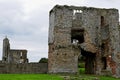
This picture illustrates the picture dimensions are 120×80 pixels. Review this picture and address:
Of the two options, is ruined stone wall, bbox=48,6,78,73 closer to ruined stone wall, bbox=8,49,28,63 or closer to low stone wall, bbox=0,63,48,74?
low stone wall, bbox=0,63,48,74

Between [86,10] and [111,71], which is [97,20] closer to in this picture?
[86,10]

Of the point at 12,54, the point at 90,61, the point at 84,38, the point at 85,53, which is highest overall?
the point at 84,38

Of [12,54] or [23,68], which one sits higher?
[12,54]

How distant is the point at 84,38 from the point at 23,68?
838cm

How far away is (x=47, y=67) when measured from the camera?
43.3m

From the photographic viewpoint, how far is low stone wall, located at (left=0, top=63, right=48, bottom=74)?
43125mm

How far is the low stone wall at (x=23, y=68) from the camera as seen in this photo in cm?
4312

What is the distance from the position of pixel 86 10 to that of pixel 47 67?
839 centimetres

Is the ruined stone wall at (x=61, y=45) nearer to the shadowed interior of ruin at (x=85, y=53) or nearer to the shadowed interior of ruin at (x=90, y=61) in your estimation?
the shadowed interior of ruin at (x=85, y=53)

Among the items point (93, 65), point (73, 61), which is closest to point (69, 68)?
point (73, 61)

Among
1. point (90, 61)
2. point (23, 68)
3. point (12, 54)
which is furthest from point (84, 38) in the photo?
point (12, 54)

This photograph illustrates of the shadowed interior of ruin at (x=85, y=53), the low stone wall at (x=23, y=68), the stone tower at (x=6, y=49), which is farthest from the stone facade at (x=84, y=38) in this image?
the stone tower at (x=6, y=49)

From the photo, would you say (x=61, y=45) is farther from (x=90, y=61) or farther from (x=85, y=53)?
(x=90, y=61)

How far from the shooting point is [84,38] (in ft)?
134
